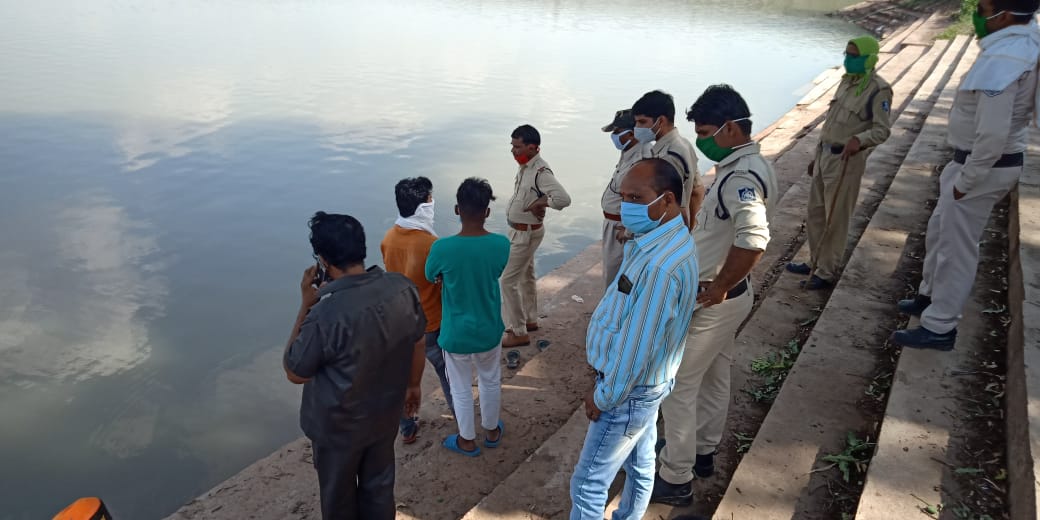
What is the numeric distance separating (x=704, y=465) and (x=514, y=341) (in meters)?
2.65

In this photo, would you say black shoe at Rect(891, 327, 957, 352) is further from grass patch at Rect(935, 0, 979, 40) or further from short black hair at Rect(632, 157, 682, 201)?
grass patch at Rect(935, 0, 979, 40)

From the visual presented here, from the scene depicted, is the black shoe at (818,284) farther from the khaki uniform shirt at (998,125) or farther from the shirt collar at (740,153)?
the shirt collar at (740,153)

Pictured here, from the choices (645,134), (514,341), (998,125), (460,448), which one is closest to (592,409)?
(460,448)

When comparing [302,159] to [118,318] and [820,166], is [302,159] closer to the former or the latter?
[118,318]

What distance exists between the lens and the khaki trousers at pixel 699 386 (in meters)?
3.05

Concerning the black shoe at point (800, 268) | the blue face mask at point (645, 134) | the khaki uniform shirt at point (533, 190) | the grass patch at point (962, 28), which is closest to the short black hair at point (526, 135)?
the khaki uniform shirt at point (533, 190)

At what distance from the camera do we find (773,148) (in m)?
12.1

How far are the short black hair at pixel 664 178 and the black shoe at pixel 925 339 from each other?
2.15 meters

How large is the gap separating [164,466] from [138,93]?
50.7 feet

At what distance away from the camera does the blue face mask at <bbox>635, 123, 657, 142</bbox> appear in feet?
14.8

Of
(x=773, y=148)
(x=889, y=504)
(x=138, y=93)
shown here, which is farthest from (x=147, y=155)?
(x=889, y=504)

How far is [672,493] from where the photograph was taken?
3.23 metres

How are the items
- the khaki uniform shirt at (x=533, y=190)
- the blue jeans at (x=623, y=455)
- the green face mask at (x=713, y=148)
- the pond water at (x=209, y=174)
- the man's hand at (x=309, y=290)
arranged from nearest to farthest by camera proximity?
the blue jeans at (x=623, y=455)
the man's hand at (x=309, y=290)
the green face mask at (x=713, y=148)
the khaki uniform shirt at (x=533, y=190)
the pond water at (x=209, y=174)

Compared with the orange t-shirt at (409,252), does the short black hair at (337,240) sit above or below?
above
